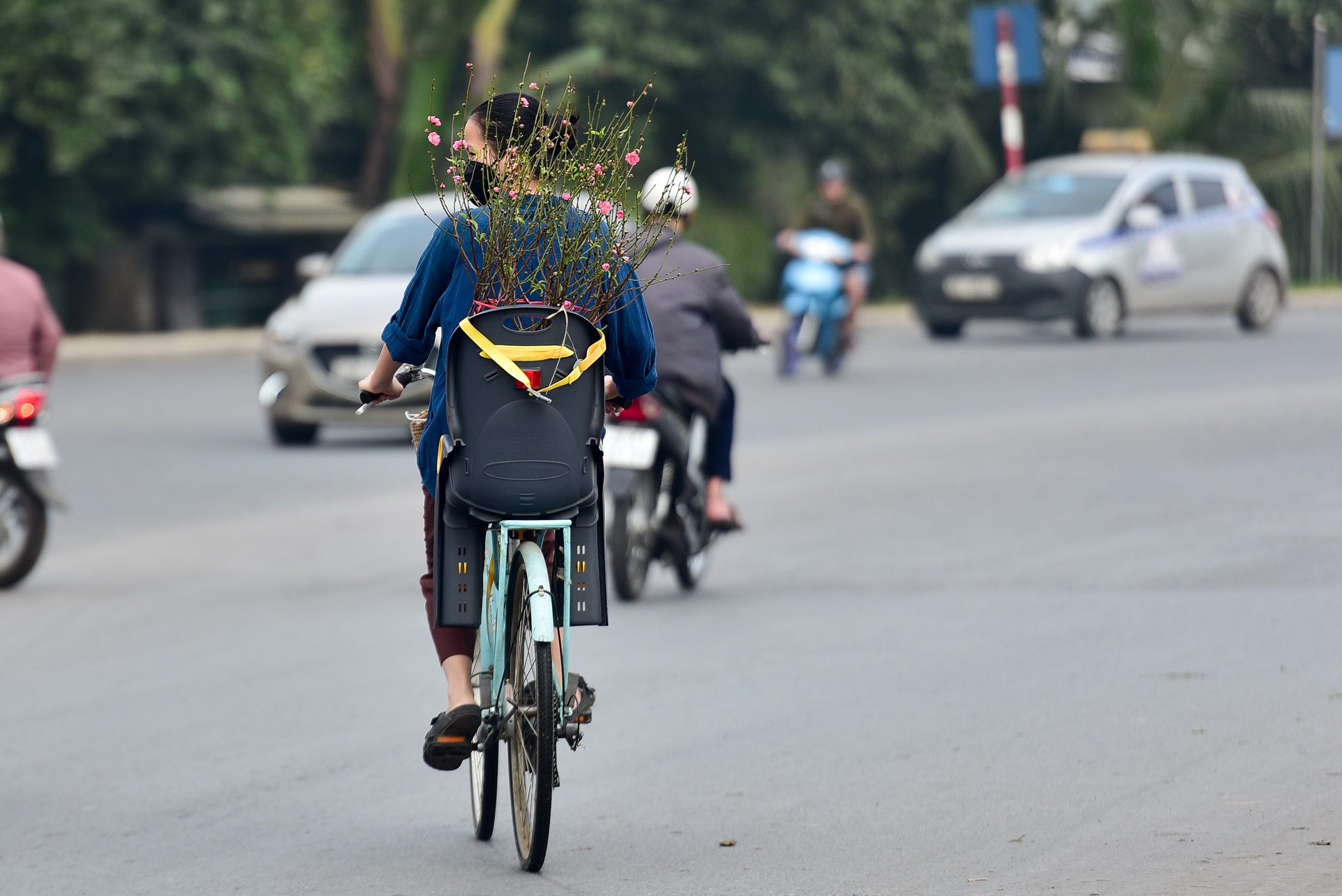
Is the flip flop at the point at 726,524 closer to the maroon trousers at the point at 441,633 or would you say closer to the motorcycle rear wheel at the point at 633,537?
the motorcycle rear wheel at the point at 633,537

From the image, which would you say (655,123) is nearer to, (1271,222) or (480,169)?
(1271,222)

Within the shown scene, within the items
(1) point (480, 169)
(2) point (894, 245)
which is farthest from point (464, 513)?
(2) point (894, 245)

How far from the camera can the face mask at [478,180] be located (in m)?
5.00

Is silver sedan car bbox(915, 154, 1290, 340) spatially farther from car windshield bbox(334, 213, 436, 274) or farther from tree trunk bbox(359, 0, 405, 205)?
tree trunk bbox(359, 0, 405, 205)

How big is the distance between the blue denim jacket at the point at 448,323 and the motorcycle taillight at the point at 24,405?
4.51 meters

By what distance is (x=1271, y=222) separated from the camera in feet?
82.3

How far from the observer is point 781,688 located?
282 inches

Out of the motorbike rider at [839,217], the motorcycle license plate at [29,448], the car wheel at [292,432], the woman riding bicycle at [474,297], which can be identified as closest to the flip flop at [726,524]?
the motorcycle license plate at [29,448]

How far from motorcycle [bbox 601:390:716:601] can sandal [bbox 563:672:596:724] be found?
3870 millimetres

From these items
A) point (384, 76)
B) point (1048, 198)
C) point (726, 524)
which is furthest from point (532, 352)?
point (384, 76)

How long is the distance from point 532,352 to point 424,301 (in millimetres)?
404

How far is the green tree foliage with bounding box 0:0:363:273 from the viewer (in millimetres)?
26031

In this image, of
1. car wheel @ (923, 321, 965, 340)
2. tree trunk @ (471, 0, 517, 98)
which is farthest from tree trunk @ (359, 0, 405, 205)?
car wheel @ (923, 321, 965, 340)

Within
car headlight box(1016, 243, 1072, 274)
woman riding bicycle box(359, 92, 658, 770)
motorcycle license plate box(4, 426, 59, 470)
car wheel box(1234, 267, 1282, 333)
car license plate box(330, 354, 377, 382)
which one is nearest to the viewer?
woman riding bicycle box(359, 92, 658, 770)
